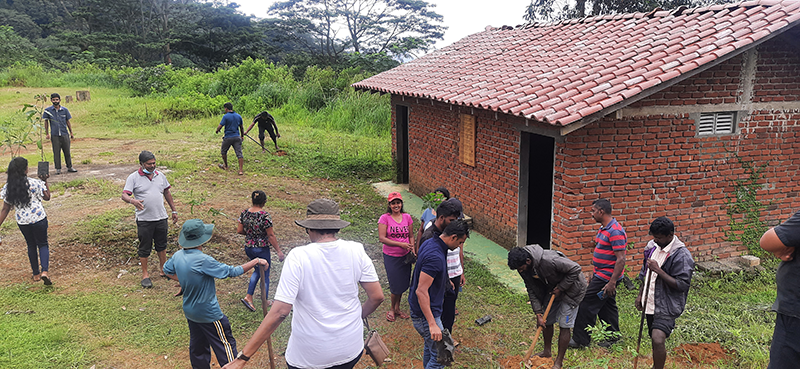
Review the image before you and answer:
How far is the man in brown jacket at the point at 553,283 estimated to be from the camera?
452 cm

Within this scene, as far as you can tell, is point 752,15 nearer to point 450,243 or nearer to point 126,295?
point 450,243

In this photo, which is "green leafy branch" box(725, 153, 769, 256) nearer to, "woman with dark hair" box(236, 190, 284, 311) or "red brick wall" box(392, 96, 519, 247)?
"red brick wall" box(392, 96, 519, 247)

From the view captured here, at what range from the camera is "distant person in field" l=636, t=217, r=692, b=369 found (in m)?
4.39

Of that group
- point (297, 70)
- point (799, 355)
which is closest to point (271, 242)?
point (799, 355)

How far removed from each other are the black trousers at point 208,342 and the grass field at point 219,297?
70 centimetres

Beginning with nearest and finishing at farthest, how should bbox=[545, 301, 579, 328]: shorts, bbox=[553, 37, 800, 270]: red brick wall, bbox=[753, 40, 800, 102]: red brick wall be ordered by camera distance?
bbox=[545, 301, 579, 328]: shorts → bbox=[553, 37, 800, 270]: red brick wall → bbox=[753, 40, 800, 102]: red brick wall

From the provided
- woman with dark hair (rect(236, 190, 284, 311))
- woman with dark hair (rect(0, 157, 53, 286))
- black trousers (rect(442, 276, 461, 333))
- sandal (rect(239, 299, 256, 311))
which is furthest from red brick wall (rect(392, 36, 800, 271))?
woman with dark hair (rect(0, 157, 53, 286))

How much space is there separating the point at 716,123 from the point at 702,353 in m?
3.40

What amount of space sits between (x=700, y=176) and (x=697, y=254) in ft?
3.53

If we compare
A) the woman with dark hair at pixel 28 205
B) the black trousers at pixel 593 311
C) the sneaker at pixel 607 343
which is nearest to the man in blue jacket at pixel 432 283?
the black trousers at pixel 593 311

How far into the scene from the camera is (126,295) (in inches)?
259

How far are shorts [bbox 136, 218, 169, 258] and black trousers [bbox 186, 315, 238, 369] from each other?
102 inches

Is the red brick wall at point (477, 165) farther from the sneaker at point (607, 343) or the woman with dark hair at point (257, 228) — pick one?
the woman with dark hair at point (257, 228)

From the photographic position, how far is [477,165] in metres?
9.21
